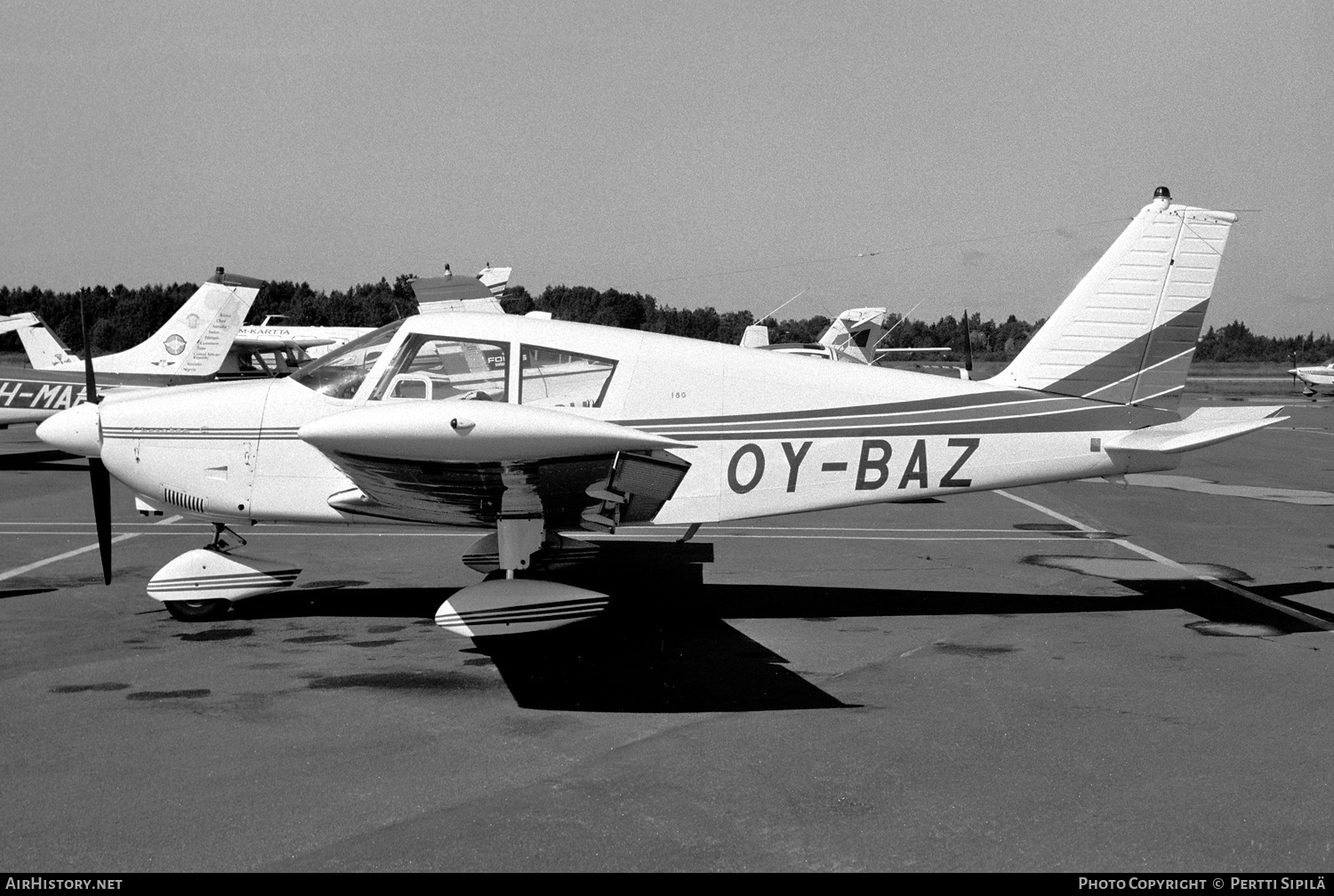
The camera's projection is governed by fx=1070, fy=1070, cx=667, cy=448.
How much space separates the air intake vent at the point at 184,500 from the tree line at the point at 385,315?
126ft

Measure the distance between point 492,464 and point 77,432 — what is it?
3.57m

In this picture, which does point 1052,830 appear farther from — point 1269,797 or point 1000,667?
point 1000,667

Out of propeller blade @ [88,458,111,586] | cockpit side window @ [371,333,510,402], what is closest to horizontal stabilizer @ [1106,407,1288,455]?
cockpit side window @ [371,333,510,402]

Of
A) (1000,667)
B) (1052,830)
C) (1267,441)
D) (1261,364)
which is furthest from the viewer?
(1261,364)

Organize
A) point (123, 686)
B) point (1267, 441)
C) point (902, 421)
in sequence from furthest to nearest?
point (1267, 441) → point (902, 421) → point (123, 686)

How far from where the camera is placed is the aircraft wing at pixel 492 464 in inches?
217

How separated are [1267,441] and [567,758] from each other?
25.5m

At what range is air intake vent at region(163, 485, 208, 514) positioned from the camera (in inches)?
302

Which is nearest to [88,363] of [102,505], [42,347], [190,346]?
[102,505]

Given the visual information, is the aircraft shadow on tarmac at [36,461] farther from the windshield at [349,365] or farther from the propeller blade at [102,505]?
the windshield at [349,365]

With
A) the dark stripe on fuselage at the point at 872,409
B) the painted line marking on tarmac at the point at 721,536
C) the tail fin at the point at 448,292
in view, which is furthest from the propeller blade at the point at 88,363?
the tail fin at the point at 448,292

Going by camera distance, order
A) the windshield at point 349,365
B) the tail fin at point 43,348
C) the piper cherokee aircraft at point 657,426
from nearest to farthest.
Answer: the piper cherokee aircraft at point 657,426
the windshield at point 349,365
the tail fin at point 43,348

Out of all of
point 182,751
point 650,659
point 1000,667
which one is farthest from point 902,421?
point 182,751

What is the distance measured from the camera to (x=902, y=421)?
7820mm
